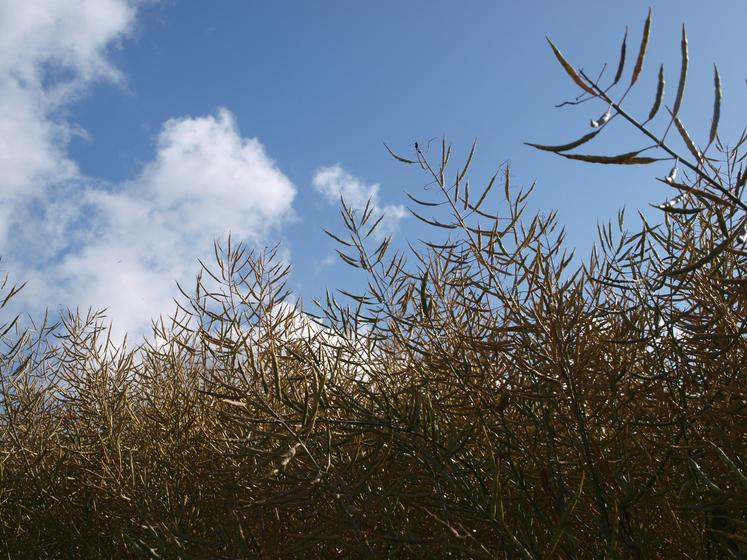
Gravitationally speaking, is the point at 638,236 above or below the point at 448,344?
above

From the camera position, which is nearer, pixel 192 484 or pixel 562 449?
pixel 562 449

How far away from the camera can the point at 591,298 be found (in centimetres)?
149

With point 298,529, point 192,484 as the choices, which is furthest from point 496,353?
point 192,484

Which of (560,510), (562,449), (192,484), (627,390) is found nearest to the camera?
(560,510)

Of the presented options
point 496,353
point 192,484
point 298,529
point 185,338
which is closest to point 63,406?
point 185,338

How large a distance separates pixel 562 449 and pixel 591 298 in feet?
1.08

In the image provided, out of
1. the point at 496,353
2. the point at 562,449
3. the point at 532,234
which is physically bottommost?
the point at 562,449

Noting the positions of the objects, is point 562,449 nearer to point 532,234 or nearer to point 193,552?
point 532,234

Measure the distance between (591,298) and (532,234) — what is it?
248mm

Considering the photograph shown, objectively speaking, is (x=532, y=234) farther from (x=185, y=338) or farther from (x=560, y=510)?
(x=185, y=338)

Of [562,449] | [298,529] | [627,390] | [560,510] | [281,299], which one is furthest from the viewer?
[281,299]

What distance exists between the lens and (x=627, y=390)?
119cm

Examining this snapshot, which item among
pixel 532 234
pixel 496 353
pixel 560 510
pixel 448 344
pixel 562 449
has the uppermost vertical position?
pixel 532 234

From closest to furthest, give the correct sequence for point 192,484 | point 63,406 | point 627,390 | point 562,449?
1. point 627,390
2. point 562,449
3. point 192,484
4. point 63,406
